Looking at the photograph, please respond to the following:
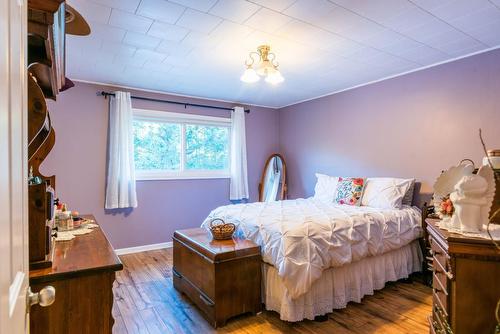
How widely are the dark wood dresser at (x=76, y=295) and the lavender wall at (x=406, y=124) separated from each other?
10.8 ft

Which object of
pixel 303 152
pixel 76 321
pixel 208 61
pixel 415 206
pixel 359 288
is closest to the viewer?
pixel 76 321

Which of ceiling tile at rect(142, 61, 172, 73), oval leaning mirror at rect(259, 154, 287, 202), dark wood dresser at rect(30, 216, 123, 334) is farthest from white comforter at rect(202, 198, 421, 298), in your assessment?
oval leaning mirror at rect(259, 154, 287, 202)

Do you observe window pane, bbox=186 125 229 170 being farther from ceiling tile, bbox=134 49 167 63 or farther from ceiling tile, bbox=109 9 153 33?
ceiling tile, bbox=109 9 153 33

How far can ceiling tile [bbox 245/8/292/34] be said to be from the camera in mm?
2062

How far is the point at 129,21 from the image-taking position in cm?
220

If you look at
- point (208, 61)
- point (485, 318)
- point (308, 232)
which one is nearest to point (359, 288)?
point (308, 232)

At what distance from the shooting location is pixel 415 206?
11.0 feet

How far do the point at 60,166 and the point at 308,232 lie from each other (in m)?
3.17

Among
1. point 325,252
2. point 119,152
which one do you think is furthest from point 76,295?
point 119,152

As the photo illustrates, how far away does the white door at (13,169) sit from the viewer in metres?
0.53

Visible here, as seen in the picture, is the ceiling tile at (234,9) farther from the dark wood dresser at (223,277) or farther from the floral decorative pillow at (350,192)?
the floral decorative pillow at (350,192)

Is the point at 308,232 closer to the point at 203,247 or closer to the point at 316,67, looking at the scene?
the point at 203,247

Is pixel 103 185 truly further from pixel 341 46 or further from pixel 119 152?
pixel 341 46

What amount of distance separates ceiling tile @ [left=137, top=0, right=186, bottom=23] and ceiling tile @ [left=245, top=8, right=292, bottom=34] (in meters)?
0.51
